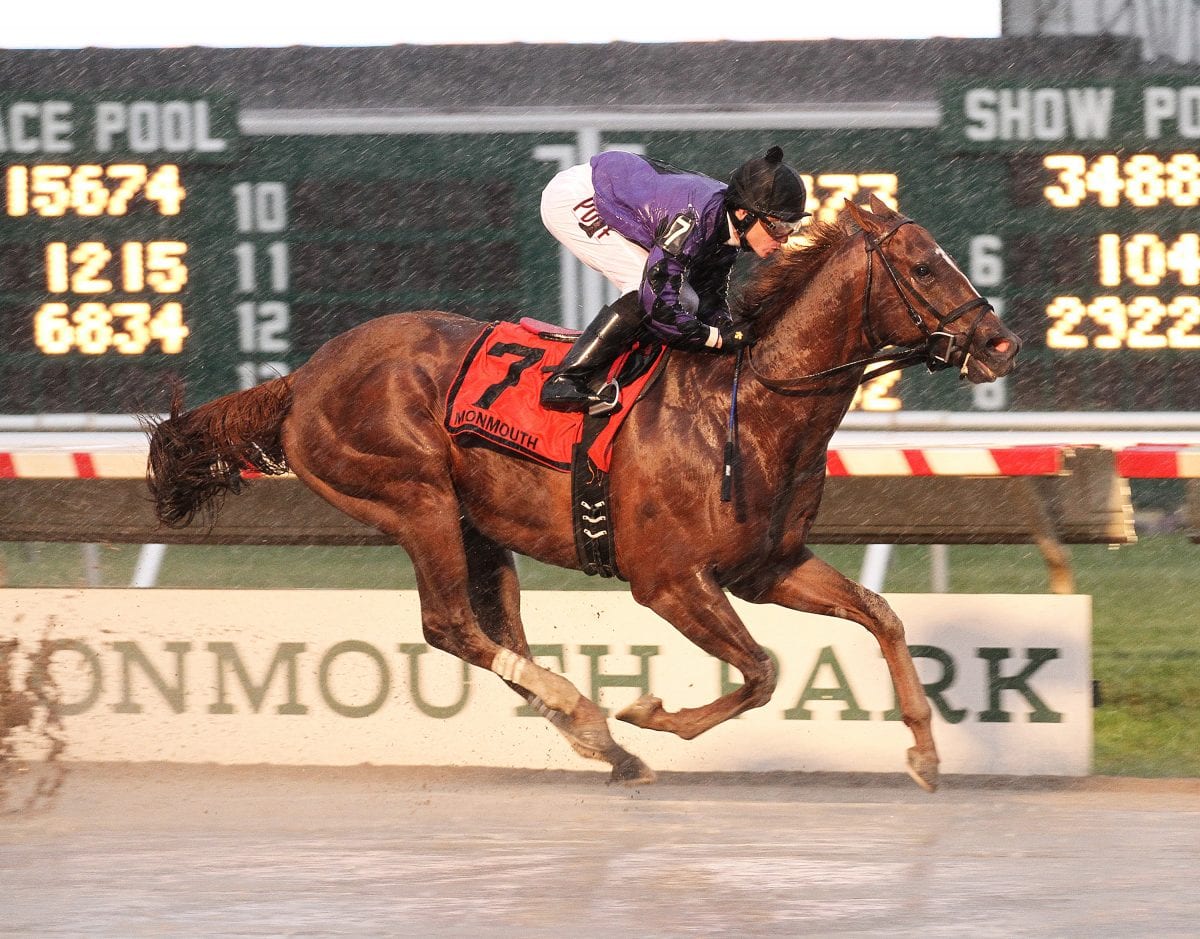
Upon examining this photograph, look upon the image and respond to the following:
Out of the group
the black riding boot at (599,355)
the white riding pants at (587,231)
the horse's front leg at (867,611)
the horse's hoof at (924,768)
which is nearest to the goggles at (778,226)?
the black riding boot at (599,355)

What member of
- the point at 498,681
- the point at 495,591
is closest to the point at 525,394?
the point at 495,591

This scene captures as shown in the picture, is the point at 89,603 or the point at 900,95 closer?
the point at 89,603

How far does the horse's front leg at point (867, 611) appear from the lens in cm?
500

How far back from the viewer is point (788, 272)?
16.4 feet

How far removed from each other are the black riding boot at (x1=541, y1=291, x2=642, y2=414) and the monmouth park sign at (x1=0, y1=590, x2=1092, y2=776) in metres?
1.27

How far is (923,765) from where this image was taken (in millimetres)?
4957

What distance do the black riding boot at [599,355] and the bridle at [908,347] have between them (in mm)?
321

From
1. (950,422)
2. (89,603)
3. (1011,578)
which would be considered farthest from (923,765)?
(1011,578)

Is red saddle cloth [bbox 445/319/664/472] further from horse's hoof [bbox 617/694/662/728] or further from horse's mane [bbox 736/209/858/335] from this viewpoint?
Result: horse's hoof [bbox 617/694/662/728]

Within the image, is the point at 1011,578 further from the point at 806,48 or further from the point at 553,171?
the point at 553,171

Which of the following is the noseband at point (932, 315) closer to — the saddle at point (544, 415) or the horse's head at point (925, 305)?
the horse's head at point (925, 305)

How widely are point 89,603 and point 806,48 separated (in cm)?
431

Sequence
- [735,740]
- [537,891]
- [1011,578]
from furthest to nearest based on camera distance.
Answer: [1011,578]
[735,740]
[537,891]

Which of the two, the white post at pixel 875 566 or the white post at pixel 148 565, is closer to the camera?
the white post at pixel 875 566
